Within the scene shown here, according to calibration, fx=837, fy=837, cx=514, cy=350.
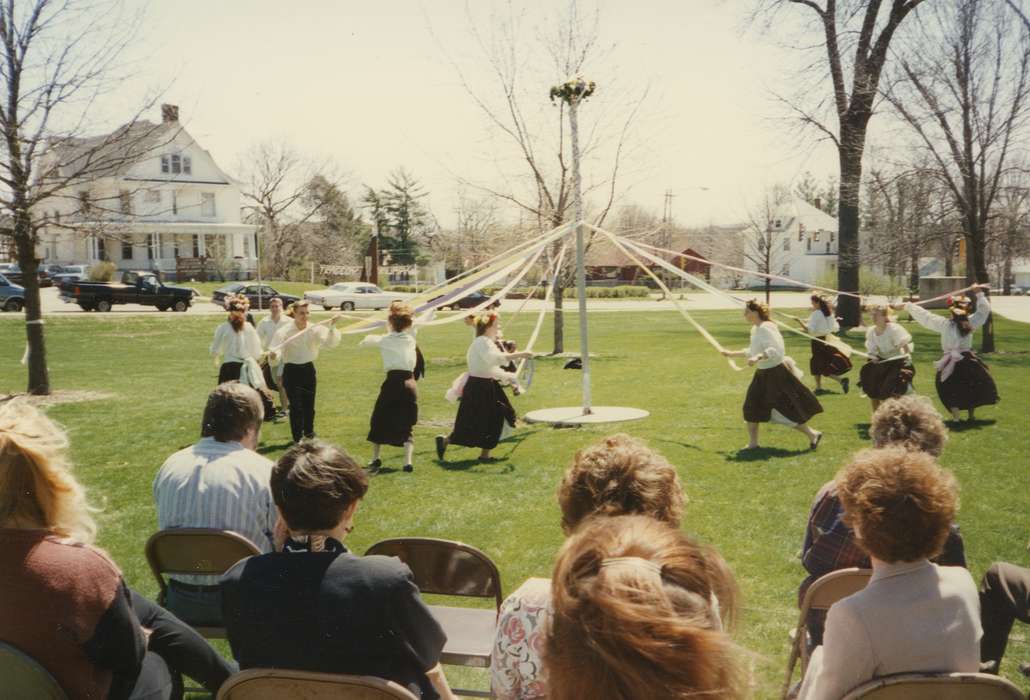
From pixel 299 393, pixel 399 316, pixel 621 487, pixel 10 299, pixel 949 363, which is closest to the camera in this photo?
pixel 621 487

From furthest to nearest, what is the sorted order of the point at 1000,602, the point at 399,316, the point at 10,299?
the point at 10,299 < the point at 399,316 < the point at 1000,602

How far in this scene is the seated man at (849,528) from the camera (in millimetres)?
3400

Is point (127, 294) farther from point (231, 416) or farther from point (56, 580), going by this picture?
point (56, 580)

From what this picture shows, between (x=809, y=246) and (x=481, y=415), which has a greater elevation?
(x=809, y=246)

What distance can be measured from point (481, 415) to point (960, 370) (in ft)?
20.2

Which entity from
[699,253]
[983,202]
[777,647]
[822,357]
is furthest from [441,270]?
[777,647]

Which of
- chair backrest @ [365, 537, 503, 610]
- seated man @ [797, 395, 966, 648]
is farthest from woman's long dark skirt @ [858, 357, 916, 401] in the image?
chair backrest @ [365, 537, 503, 610]

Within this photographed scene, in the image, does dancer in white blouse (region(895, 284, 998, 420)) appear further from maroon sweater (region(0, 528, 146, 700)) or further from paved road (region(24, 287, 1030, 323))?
paved road (region(24, 287, 1030, 323))

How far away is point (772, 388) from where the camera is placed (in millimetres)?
8984

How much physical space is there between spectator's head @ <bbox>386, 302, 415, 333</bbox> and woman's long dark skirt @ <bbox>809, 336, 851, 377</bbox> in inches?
274

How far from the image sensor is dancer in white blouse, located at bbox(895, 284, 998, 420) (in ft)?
34.0

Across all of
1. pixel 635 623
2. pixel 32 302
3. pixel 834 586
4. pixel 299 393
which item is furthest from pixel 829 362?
pixel 635 623

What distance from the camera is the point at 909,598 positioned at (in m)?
2.47

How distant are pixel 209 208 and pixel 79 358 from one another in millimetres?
34489
